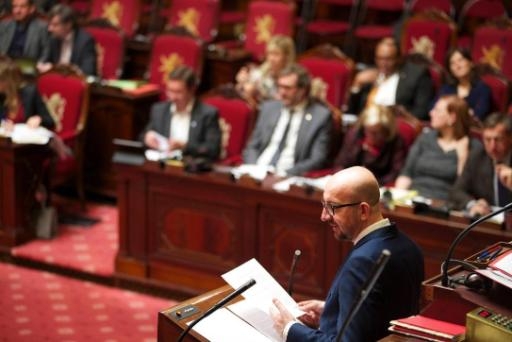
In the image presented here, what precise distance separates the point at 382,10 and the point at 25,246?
3933mm

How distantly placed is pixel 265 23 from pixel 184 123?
2.19 m

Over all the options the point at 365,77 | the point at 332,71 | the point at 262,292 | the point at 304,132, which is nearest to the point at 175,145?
the point at 304,132

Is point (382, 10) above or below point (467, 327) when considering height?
above

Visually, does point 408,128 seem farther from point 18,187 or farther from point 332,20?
point 332,20

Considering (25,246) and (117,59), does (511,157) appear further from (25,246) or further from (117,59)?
(117,59)

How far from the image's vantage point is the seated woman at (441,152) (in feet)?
16.2

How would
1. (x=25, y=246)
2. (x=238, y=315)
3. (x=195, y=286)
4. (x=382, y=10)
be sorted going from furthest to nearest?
(x=382, y=10) → (x=25, y=246) → (x=195, y=286) → (x=238, y=315)

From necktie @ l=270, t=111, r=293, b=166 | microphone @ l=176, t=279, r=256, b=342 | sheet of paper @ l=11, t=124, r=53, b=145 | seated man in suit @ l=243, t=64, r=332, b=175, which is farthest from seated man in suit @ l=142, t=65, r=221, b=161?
microphone @ l=176, t=279, r=256, b=342

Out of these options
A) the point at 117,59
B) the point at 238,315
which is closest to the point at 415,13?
the point at 117,59

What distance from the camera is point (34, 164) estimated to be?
5645 millimetres

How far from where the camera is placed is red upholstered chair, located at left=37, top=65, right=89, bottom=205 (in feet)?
19.8

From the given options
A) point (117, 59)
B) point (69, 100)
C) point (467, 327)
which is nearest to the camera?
point (467, 327)

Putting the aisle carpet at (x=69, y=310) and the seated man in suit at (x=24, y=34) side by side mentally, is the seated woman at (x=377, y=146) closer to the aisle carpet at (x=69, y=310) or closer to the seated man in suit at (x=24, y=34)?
the aisle carpet at (x=69, y=310)

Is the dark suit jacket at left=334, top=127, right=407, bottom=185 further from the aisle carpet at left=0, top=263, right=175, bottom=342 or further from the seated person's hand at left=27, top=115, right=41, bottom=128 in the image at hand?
the seated person's hand at left=27, top=115, right=41, bottom=128
